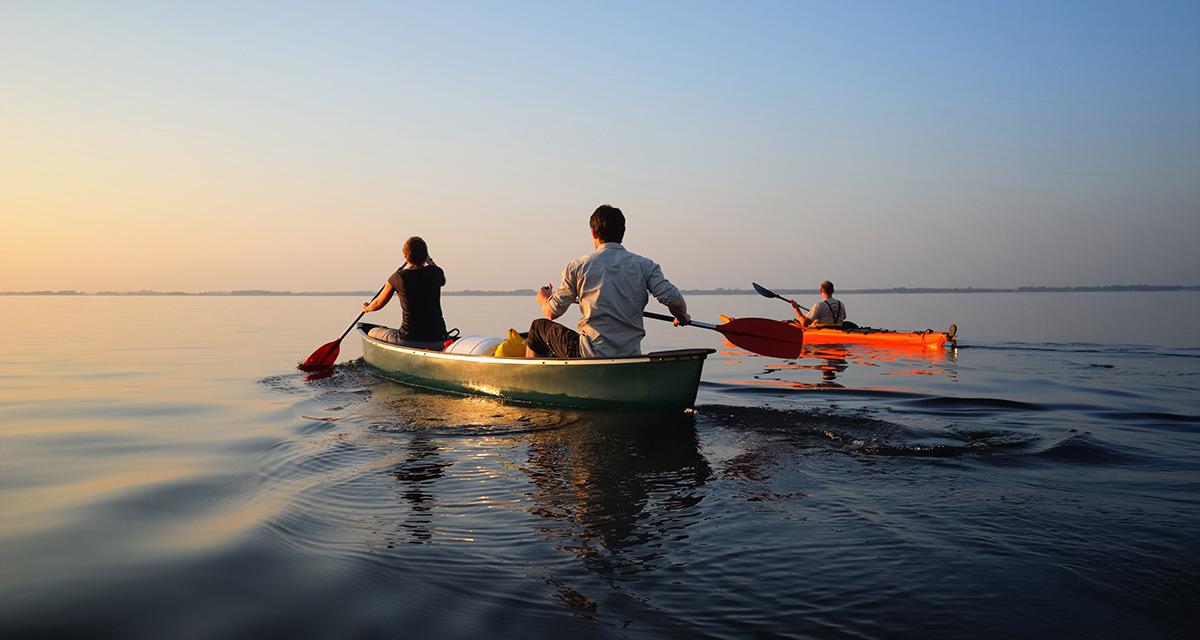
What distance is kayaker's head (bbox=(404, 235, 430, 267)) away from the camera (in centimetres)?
1038

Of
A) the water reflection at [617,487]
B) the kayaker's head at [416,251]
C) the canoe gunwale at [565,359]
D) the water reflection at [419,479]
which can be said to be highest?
the kayaker's head at [416,251]

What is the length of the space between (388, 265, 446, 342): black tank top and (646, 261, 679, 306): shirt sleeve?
4371 millimetres

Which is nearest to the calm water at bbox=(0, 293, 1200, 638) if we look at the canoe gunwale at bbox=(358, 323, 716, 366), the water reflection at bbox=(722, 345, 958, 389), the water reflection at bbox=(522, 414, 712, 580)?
the water reflection at bbox=(522, 414, 712, 580)

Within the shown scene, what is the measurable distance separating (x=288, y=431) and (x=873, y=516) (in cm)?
594

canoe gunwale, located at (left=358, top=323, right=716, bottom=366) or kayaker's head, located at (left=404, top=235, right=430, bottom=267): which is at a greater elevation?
kayaker's head, located at (left=404, top=235, right=430, bottom=267)

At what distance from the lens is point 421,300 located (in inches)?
436

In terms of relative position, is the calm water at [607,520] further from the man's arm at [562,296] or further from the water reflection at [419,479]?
the man's arm at [562,296]

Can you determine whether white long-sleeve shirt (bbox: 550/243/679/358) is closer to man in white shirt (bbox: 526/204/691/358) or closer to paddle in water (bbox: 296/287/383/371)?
man in white shirt (bbox: 526/204/691/358)

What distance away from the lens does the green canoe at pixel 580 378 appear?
24.5 feet

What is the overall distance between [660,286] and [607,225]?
0.78 meters

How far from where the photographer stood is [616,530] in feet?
13.5

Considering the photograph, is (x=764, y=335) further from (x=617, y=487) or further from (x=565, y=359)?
(x=617, y=487)

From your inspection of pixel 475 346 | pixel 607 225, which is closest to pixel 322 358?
pixel 475 346

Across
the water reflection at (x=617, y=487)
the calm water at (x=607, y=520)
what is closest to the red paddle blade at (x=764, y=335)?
the calm water at (x=607, y=520)
